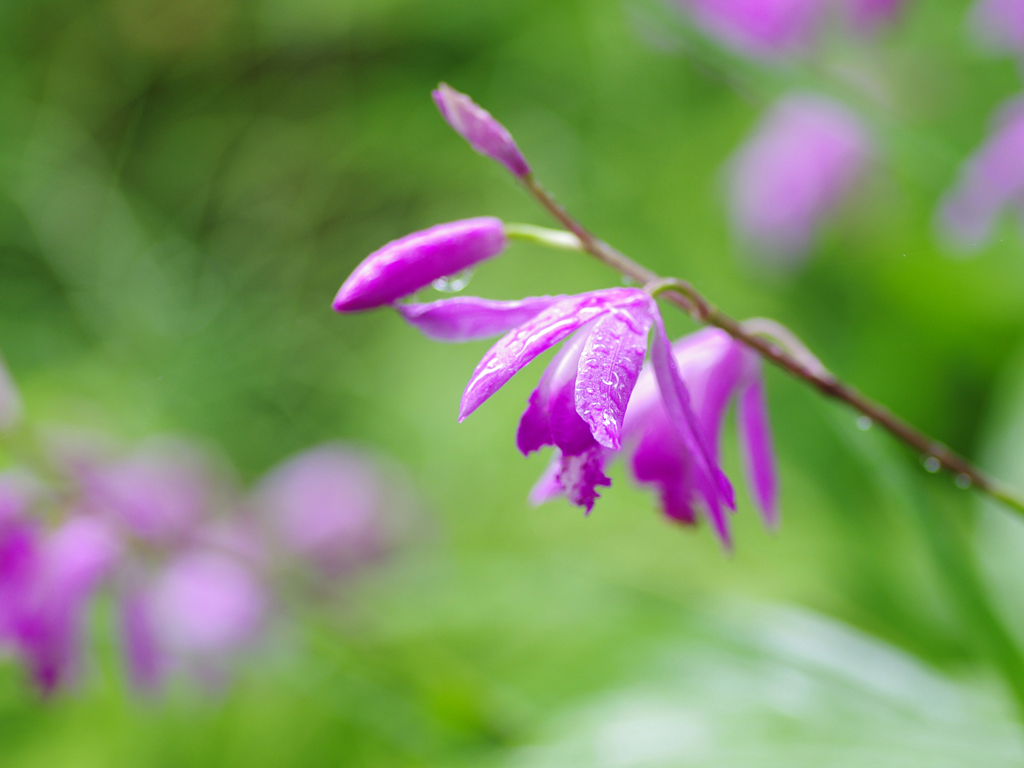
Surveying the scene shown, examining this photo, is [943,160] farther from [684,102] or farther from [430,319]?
[684,102]

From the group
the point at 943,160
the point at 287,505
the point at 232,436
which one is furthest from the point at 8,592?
the point at 232,436

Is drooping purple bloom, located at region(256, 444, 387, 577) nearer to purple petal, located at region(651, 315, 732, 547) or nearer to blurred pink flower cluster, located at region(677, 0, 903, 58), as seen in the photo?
blurred pink flower cluster, located at region(677, 0, 903, 58)

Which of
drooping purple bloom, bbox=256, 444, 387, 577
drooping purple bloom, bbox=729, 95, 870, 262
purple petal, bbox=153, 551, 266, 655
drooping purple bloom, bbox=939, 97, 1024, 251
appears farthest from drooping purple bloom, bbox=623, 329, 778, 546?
drooping purple bloom, bbox=256, 444, 387, 577

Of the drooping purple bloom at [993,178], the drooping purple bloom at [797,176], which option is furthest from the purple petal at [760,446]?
the drooping purple bloom at [797,176]

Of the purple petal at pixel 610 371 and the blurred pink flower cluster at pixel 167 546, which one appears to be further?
the blurred pink flower cluster at pixel 167 546

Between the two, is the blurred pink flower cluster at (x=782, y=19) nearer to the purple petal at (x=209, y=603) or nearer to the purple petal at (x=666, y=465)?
the purple petal at (x=666, y=465)

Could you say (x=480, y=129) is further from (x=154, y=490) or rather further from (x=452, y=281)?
(x=154, y=490)
